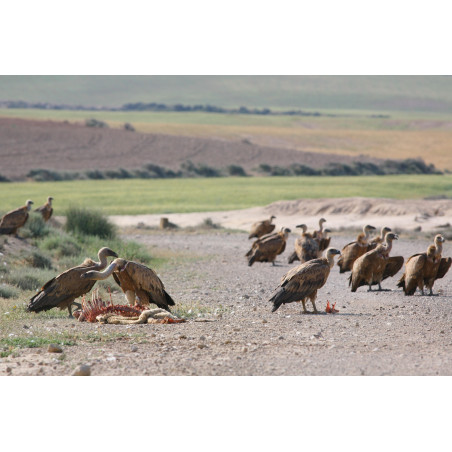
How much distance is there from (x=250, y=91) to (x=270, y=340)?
153 m

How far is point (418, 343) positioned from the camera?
1012 centimetres

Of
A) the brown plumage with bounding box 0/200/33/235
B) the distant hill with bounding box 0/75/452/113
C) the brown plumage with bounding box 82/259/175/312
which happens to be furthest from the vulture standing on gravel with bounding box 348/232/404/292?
the distant hill with bounding box 0/75/452/113

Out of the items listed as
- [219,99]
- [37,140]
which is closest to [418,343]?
[37,140]

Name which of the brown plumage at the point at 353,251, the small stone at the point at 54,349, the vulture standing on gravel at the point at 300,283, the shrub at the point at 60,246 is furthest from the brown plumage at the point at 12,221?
the small stone at the point at 54,349

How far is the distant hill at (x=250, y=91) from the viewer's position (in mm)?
145500

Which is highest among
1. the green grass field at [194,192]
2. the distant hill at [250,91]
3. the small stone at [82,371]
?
the distant hill at [250,91]

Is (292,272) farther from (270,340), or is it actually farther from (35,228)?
(35,228)

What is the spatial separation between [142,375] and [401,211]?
24.2 m

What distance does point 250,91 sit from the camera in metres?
160

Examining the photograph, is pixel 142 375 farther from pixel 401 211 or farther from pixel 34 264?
pixel 401 211

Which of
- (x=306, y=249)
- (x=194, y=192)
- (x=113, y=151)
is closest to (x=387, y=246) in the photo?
(x=306, y=249)

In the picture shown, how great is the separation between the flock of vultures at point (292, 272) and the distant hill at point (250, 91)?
124 metres

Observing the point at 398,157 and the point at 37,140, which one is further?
the point at 398,157

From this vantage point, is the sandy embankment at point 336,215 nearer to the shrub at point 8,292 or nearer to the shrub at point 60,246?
the shrub at point 60,246
